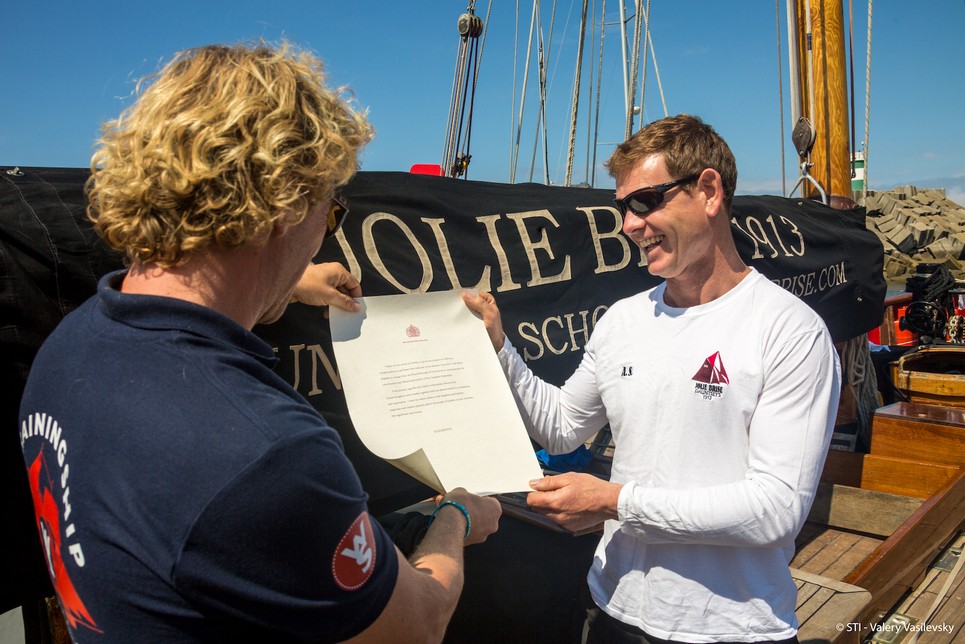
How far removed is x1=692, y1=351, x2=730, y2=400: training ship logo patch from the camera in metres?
1.60

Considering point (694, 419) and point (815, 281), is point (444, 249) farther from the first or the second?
point (815, 281)

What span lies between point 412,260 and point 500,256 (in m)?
0.31

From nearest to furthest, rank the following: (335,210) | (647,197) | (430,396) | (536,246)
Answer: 1. (335,210)
2. (430,396)
3. (647,197)
4. (536,246)

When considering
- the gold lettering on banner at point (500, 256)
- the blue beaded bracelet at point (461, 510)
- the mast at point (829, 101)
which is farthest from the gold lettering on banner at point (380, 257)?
the mast at point (829, 101)

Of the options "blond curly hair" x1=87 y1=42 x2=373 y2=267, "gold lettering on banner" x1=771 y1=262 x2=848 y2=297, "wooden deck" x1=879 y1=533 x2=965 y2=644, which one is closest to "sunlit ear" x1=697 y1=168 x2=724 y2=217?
"blond curly hair" x1=87 y1=42 x2=373 y2=267

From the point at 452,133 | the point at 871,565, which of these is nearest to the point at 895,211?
the point at 452,133

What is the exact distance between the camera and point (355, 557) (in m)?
0.81

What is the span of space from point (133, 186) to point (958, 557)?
4129mm

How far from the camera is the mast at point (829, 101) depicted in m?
4.55

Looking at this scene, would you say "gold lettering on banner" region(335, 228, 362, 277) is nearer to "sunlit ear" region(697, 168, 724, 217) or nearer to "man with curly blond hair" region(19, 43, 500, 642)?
"man with curly blond hair" region(19, 43, 500, 642)

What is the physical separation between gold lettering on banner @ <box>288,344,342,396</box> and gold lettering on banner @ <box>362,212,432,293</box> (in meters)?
0.25

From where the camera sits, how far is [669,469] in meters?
1.64

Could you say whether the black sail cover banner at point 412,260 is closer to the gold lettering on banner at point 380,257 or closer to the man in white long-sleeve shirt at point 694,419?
the gold lettering on banner at point 380,257

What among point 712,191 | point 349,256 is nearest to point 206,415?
point 349,256
